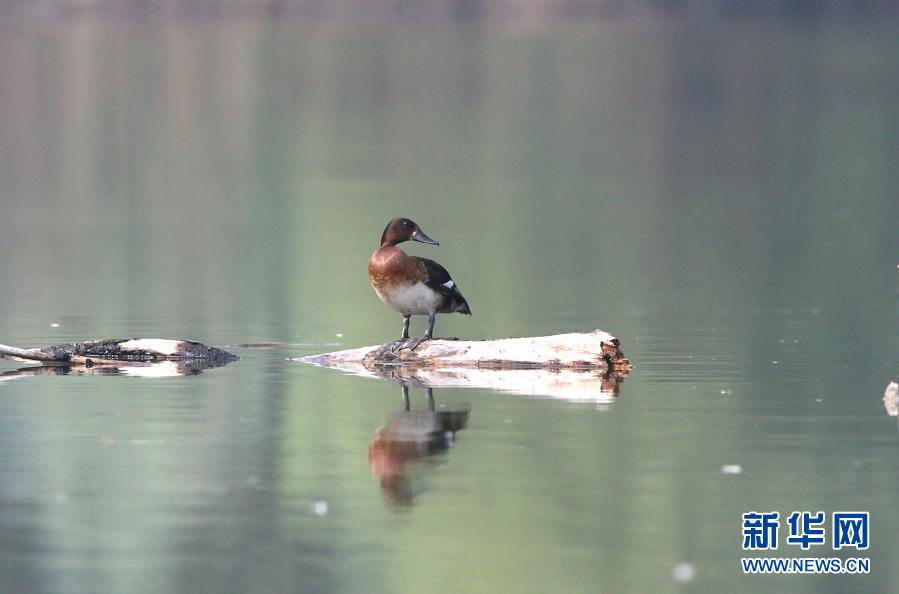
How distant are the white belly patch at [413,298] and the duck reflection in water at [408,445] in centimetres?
156

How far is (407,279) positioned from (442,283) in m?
0.36

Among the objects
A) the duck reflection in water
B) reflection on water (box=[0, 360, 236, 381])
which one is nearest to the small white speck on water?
the duck reflection in water

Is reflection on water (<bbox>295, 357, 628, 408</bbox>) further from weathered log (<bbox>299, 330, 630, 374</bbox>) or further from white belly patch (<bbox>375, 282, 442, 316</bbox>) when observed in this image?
white belly patch (<bbox>375, 282, 442, 316</bbox>)

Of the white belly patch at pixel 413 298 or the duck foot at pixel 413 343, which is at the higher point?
the white belly patch at pixel 413 298

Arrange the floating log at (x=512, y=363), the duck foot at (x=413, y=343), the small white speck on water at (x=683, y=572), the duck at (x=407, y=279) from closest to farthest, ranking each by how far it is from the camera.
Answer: the small white speck on water at (x=683, y=572)
the floating log at (x=512, y=363)
the duck at (x=407, y=279)
the duck foot at (x=413, y=343)

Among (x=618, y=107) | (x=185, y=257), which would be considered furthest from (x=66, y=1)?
(x=185, y=257)

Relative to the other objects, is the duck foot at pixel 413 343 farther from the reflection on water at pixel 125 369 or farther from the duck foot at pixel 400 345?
the reflection on water at pixel 125 369

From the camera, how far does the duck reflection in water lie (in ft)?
45.5

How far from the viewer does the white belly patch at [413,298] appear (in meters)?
18.3

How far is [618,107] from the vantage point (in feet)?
271

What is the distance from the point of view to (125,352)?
1917cm

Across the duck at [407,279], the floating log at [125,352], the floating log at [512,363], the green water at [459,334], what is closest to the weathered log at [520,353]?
the floating log at [512,363]

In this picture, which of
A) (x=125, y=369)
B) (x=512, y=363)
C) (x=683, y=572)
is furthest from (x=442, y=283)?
(x=683, y=572)

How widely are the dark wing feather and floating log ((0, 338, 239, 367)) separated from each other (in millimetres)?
2160
